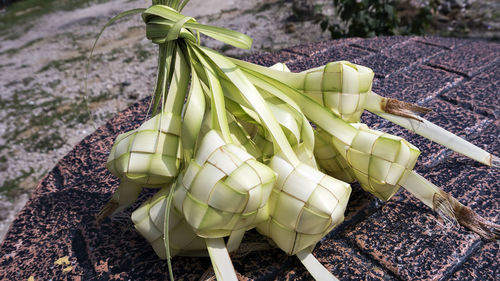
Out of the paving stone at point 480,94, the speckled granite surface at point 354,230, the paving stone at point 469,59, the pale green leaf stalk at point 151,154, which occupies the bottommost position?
the speckled granite surface at point 354,230

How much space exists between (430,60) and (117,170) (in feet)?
3.81

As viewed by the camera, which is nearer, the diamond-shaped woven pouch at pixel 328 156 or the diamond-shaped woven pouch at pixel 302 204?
the diamond-shaped woven pouch at pixel 302 204

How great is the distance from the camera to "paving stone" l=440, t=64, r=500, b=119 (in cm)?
117

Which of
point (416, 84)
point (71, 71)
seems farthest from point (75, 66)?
point (416, 84)

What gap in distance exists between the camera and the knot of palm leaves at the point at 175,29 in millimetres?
691

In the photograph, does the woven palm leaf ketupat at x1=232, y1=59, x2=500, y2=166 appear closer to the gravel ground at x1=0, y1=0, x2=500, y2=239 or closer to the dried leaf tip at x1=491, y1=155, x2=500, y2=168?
the dried leaf tip at x1=491, y1=155, x2=500, y2=168

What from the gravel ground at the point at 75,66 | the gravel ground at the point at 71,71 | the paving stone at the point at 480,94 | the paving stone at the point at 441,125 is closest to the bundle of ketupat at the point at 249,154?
the paving stone at the point at 441,125

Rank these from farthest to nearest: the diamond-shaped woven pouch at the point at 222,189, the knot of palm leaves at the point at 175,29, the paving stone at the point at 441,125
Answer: the paving stone at the point at 441,125 → the knot of palm leaves at the point at 175,29 → the diamond-shaped woven pouch at the point at 222,189

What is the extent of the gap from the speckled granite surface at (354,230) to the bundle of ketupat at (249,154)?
6 cm

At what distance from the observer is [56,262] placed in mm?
814

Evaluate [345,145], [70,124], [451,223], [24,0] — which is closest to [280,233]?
[345,145]

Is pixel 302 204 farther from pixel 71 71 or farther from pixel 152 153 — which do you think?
pixel 71 71

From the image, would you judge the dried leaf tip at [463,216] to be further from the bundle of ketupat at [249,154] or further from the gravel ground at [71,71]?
the gravel ground at [71,71]

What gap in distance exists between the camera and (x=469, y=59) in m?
1.45
